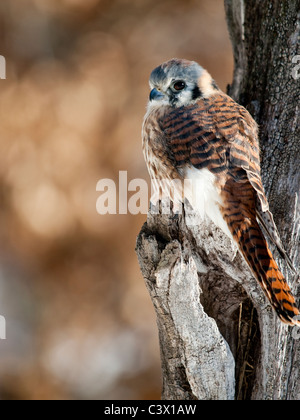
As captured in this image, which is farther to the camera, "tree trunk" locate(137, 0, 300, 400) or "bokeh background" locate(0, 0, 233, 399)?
"bokeh background" locate(0, 0, 233, 399)

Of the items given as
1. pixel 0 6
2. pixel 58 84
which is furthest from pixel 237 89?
pixel 0 6

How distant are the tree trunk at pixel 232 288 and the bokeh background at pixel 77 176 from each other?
2.29 metres

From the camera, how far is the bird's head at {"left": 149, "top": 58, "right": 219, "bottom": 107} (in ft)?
8.23

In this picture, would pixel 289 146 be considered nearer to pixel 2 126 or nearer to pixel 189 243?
pixel 189 243

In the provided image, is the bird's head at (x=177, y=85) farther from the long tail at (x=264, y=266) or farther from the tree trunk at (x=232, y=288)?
the long tail at (x=264, y=266)

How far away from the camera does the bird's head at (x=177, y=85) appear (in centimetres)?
251

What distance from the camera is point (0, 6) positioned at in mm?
4820

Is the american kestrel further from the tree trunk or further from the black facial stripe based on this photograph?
the tree trunk

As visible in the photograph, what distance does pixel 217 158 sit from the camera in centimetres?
220

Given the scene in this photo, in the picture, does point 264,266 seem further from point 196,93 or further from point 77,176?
point 77,176

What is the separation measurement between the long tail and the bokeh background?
8.73 ft

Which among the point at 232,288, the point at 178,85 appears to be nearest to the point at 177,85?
the point at 178,85

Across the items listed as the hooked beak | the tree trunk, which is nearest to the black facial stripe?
the hooked beak

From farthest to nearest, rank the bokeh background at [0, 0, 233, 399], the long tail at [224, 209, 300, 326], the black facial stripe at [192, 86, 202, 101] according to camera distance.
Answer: the bokeh background at [0, 0, 233, 399]
the black facial stripe at [192, 86, 202, 101]
the long tail at [224, 209, 300, 326]
